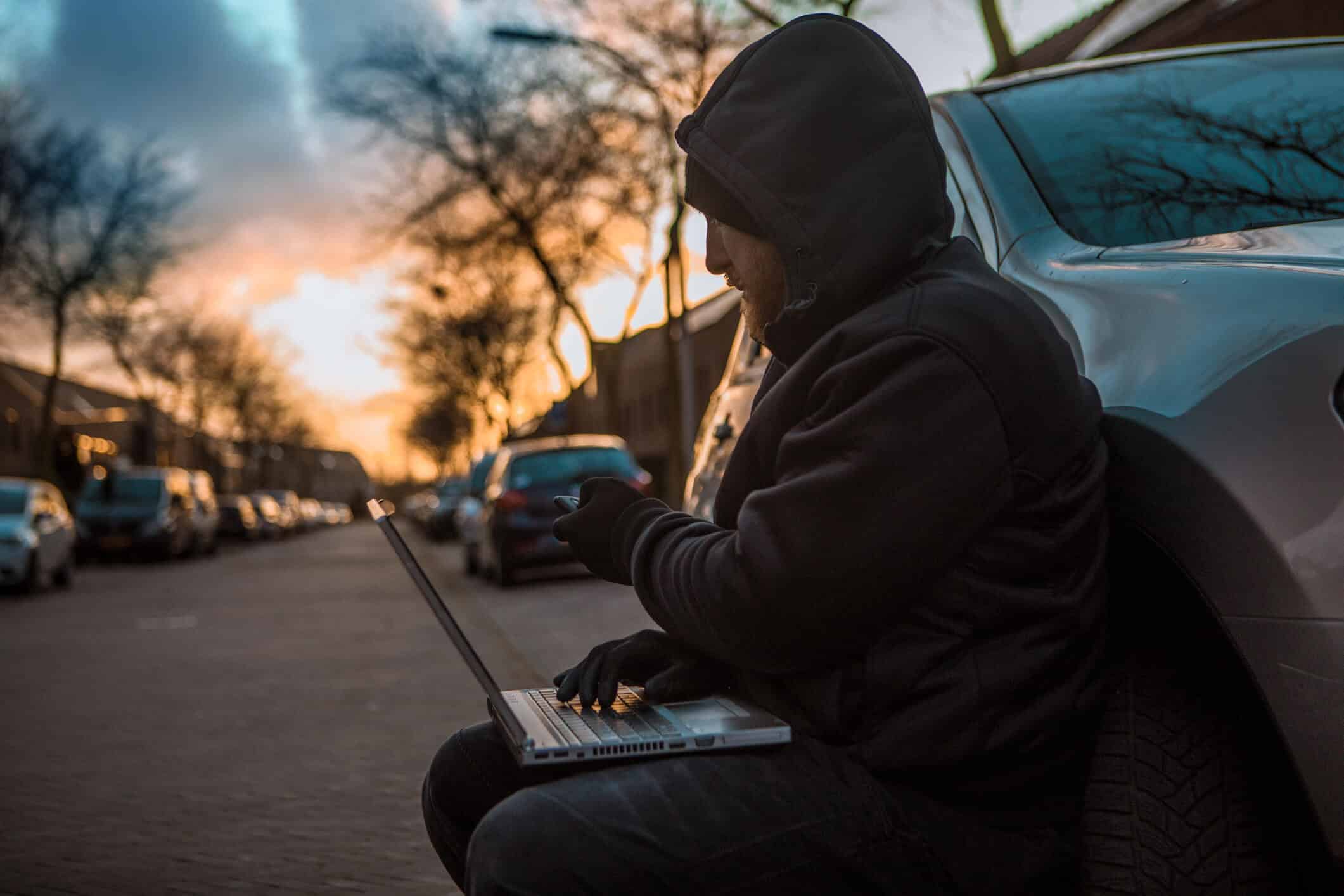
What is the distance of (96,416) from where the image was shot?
88.3 m

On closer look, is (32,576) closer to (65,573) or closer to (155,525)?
(65,573)

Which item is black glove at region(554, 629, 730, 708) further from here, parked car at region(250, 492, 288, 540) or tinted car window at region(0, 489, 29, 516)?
parked car at region(250, 492, 288, 540)

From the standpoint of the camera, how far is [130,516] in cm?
3312

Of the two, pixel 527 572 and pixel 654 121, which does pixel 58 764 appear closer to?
pixel 527 572

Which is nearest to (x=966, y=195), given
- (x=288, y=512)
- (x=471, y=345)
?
(x=471, y=345)

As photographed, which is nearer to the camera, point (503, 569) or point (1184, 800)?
point (1184, 800)

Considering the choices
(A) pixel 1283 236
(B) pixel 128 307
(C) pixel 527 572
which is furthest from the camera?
(B) pixel 128 307

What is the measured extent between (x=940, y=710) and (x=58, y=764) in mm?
5639

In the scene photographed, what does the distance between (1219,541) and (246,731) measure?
241 inches

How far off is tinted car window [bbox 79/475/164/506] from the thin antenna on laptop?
33.5m

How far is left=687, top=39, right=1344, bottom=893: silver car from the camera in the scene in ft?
6.13

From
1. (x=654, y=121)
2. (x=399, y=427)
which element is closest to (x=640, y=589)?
(x=654, y=121)

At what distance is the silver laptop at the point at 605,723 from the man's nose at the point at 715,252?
577 millimetres

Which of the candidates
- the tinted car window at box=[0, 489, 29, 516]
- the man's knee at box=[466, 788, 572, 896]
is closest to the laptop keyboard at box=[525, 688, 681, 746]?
the man's knee at box=[466, 788, 572, 896]
